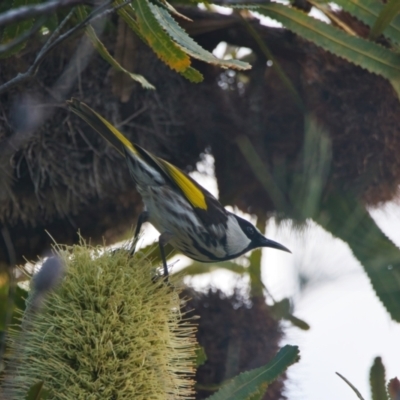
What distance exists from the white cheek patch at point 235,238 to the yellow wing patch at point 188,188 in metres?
0.11

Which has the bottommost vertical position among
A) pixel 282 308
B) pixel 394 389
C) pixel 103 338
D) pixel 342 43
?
pixel 394 389

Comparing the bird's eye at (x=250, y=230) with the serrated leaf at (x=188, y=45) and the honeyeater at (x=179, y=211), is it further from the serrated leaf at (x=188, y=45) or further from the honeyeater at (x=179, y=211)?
the serrated leaf at (x=188, y=45)

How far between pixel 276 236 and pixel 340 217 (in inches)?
8.4

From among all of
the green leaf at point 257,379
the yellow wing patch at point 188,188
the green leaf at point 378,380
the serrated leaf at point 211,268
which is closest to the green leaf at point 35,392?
the green leaf at point 257,379

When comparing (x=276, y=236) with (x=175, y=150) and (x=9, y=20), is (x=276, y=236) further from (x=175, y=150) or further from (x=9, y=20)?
(x=9, y=20)

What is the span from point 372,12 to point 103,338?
1.39 meters

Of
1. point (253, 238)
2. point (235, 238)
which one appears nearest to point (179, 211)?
point (235, 238)

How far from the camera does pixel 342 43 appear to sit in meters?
2.13

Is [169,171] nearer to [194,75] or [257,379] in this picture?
[194,75]

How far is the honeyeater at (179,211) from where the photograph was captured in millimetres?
2002

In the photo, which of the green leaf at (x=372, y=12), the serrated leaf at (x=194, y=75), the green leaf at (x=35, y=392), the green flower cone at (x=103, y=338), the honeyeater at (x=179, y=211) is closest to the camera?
the green leaf at (x=35, y=392)

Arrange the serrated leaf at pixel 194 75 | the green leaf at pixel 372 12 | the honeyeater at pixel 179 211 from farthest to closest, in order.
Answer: the green leaf at pixel 372 12, the honeyeater at pixel 179 211, the serrated leaf at pixel 194 75

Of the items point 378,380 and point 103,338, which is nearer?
point 103,338

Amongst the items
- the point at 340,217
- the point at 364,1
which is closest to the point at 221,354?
the point at 340,217
